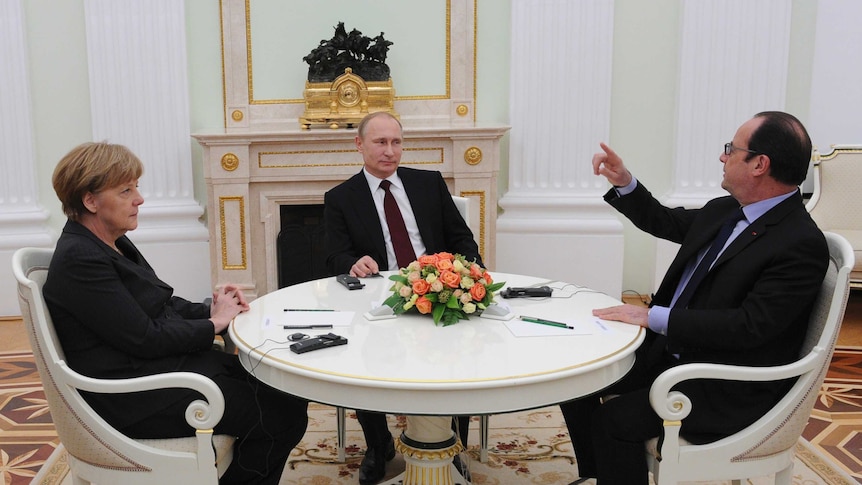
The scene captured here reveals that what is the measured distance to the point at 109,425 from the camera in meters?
2.01

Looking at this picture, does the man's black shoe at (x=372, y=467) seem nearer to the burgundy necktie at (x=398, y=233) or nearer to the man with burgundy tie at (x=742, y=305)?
the burgundy necktie at (x=398, y=233)

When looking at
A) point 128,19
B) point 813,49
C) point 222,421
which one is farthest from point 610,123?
point 222,421

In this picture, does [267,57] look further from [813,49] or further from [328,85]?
[813,49]

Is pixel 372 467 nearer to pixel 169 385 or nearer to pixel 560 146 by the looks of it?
pixel 169 385

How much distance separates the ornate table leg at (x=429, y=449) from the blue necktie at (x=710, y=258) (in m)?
0.83

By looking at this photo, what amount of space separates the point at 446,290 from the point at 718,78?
3.73 m

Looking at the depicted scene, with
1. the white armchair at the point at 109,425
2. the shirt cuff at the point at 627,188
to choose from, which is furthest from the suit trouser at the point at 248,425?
the shirt cuff at the point at 627,188

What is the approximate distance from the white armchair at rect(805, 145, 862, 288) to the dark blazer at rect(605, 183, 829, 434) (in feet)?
11.0

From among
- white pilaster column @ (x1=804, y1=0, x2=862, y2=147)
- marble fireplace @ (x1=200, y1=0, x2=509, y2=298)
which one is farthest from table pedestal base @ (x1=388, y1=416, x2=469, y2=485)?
white pilaster column @ (x1=804, y1=0, x2=862, y2=147)

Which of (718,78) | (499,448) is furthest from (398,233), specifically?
(718,78)

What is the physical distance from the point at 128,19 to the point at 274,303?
11.6 feet

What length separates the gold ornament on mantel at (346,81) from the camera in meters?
5.10

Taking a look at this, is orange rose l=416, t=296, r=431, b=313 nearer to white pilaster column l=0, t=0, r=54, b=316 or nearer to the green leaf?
the green leaf

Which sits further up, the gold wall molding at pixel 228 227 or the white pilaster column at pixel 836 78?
the white pilaster column at pixel 836 78
